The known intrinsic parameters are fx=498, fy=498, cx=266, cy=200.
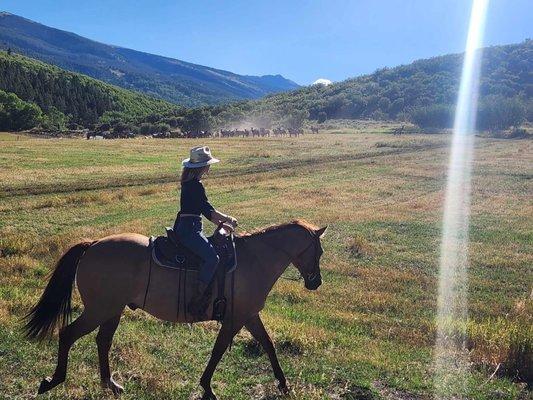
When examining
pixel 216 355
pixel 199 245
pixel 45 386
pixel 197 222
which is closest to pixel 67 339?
pixel 45 386

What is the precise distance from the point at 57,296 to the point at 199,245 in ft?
7.63

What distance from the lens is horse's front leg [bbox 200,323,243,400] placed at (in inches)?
278

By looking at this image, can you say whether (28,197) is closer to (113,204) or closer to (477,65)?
(113,204)

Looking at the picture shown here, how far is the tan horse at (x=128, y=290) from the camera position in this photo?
6988mm

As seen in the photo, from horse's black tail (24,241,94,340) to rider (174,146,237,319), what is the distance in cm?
151

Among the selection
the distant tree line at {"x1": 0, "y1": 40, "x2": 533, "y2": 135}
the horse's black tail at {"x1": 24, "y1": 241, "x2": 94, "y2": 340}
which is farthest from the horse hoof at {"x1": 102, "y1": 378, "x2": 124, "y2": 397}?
the distant tree line at {"x1": 0, "y1": 40, "x2": 533, "y2": 135}

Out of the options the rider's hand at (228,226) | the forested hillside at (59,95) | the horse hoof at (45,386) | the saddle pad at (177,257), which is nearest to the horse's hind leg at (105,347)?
the horse hoof at (45,386)

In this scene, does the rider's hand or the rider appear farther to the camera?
the rider's hand

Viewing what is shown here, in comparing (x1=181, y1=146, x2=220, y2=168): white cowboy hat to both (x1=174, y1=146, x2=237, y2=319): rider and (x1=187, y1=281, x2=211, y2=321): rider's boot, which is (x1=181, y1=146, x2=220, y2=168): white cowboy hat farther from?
(x1=187, y1=281, x2=211, y2=321): rider's boot

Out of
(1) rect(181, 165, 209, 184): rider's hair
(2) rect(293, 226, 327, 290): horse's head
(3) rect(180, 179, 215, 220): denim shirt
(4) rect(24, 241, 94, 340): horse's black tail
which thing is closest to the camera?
(3) rect(180, 179, 215, 220): denim shirt

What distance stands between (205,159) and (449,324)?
289 inches

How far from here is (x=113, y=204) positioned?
28.8 m

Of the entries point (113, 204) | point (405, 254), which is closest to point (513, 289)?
point (405, 254)

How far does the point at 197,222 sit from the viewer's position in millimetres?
7164
